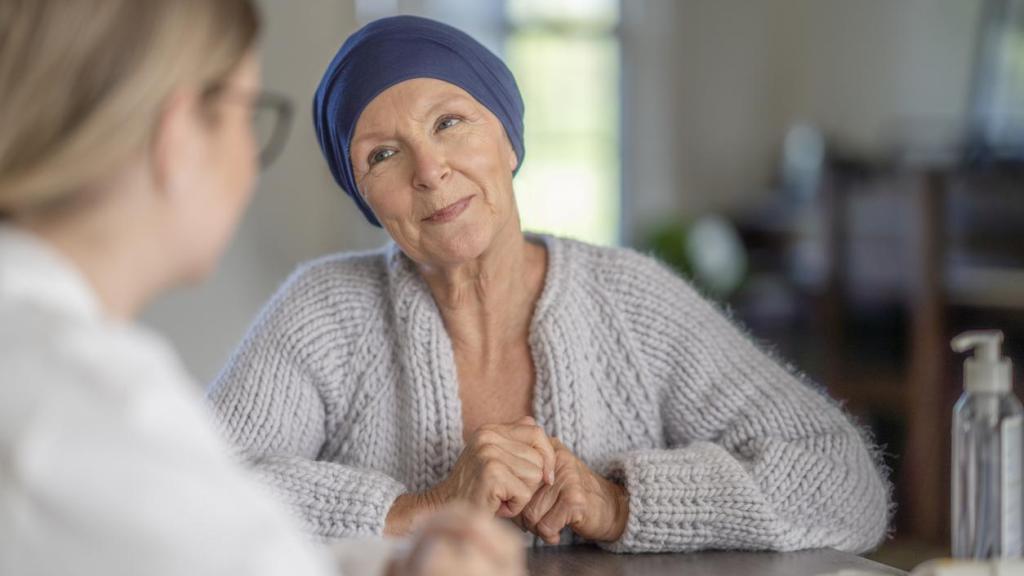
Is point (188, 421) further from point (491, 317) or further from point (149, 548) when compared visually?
point (491, 317)

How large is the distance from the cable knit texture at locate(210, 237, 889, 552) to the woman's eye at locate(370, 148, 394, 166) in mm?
155

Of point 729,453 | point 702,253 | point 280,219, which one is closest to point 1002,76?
point 702,253

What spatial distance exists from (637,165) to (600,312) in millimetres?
4540

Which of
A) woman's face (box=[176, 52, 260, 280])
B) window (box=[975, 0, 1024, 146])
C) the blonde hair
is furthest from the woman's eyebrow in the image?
window (box=[975, 0, 1024, 146])

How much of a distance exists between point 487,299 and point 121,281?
773 mm

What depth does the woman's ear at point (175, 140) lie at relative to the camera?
0.86 m

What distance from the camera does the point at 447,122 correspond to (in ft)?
5.11

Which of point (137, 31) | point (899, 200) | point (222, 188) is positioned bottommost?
point (899, 200)

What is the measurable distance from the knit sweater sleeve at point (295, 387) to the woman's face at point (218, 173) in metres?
0.58

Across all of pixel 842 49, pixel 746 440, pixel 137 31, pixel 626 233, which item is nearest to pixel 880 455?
pixel 746 440

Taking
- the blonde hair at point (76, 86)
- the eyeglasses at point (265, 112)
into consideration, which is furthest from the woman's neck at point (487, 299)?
the blonde hair at point (76, 86)

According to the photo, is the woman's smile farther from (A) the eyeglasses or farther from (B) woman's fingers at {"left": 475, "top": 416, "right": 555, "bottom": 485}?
(A) the eyeglasses

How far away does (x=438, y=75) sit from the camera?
1.55m

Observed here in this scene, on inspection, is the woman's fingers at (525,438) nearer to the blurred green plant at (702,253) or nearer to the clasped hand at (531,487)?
the clasped hand at (531,487)
